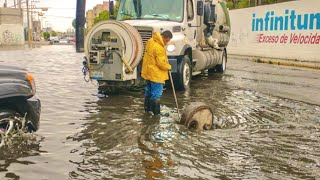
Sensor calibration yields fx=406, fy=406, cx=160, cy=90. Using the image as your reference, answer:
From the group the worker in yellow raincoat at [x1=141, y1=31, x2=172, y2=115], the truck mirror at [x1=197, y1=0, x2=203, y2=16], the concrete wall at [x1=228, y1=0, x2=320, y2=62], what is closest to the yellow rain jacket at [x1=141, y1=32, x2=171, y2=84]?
the worker in yellow raincoat at [x1=141, y1=31, x2=172, y2=115]

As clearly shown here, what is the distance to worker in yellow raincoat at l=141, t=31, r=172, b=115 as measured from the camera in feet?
25.6

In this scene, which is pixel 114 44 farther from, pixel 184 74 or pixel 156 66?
pixel 184 74

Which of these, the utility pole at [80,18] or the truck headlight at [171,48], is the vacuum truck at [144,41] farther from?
the utility pole at [80,18]

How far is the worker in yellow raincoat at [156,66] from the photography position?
7.81m

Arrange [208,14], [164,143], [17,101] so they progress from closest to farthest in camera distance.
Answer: [17,101] < [164,143] < [208,14]

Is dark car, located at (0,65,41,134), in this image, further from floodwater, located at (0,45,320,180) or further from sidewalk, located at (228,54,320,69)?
sidewalk, located at (228,54,320,69)

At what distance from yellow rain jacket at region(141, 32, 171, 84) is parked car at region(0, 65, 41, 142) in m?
2.73

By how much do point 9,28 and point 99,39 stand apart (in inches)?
2150

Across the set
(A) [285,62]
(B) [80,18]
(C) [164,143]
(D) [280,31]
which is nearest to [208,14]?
(C) [164,143]

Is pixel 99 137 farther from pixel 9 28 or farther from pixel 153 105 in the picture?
pixel 9 28

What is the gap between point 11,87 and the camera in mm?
5316

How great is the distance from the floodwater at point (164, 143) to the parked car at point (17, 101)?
0.37 m

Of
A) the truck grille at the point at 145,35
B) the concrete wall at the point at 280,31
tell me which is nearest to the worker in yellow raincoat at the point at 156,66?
the truck grille at the point at 145,35

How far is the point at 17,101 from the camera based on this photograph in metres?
5.55
